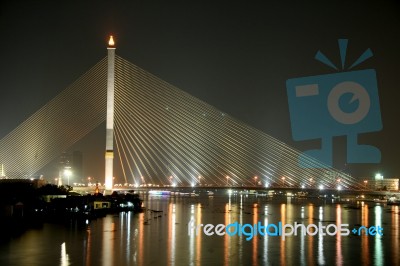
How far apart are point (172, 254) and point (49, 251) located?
2080 mm

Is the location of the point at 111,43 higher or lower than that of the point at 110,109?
higher

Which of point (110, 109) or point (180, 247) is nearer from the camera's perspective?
point (180, 247)

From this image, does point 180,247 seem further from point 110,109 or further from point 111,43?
point 111,43

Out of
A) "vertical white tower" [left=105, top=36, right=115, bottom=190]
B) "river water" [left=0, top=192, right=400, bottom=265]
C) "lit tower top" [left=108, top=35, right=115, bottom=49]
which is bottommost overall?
"river water" [left=0, top=192, right=400, bottom=265]

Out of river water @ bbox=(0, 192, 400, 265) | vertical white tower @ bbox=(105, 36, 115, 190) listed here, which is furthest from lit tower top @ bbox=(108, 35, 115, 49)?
river water @ bbox=(0, 192, 400, 265)

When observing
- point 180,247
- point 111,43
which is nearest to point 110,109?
point 111,43

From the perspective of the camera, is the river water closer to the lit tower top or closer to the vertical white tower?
the vertical white tower

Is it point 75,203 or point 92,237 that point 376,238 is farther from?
point 75,203

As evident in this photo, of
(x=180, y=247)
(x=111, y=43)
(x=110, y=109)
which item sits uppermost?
(x=111, y=43)

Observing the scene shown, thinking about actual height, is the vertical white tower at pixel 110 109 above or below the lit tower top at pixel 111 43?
below

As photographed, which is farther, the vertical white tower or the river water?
the vertical white tower

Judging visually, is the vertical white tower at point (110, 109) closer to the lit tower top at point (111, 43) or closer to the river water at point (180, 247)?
the lit tower top at point (111, 43)

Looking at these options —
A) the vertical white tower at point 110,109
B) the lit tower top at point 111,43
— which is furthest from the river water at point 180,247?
the lit tower top at point 111,43

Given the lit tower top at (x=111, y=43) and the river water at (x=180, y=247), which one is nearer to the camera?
the river water at (x=180, y=247)
